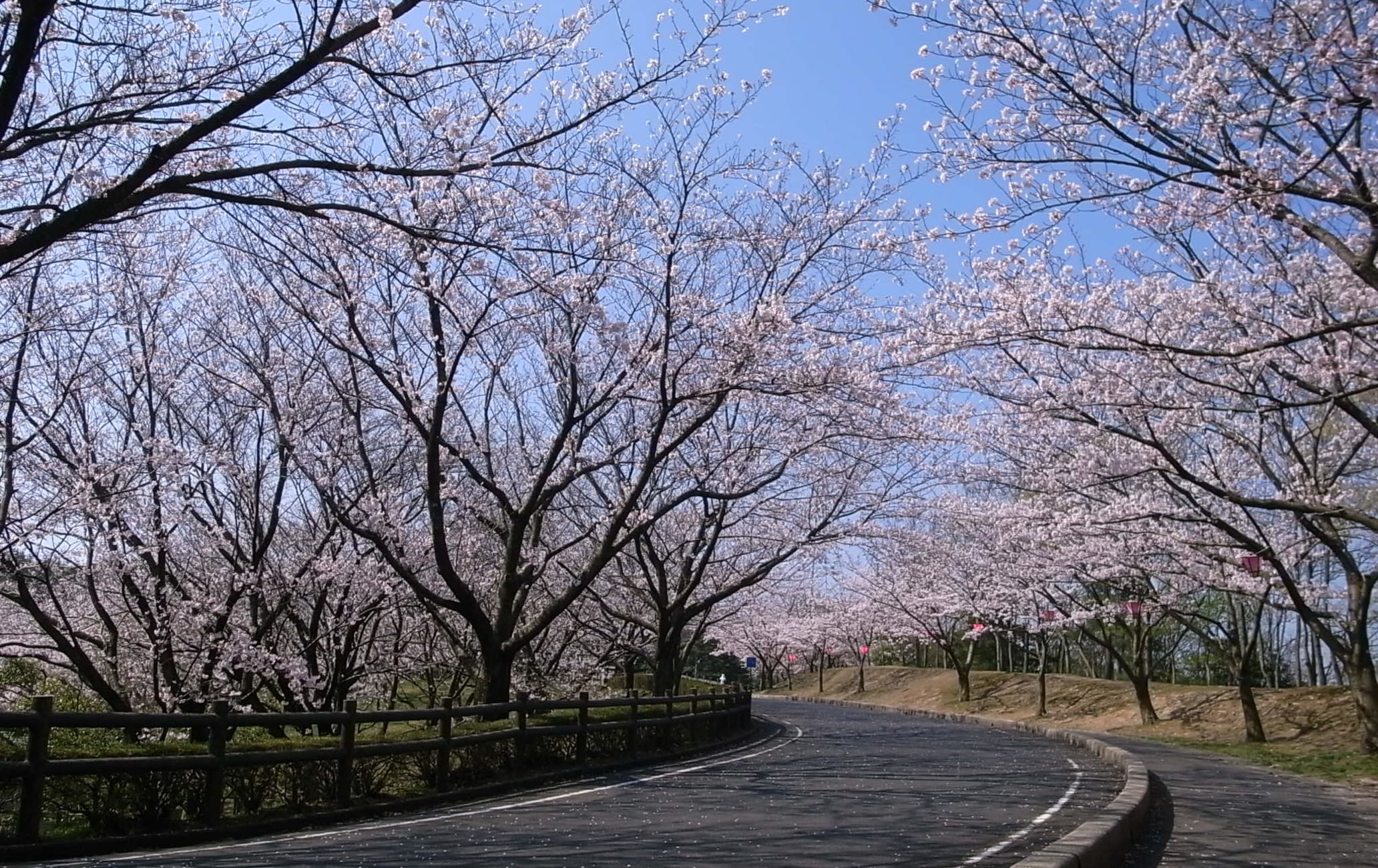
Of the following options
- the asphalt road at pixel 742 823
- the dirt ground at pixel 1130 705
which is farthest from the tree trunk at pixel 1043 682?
the asphalt road at pixel 742 823

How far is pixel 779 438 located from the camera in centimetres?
2161

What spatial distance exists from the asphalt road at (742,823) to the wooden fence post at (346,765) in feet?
2.33

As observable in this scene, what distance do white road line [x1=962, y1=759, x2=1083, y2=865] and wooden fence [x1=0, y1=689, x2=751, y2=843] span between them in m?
5.97

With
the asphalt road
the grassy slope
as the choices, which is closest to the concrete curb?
the asphalt road

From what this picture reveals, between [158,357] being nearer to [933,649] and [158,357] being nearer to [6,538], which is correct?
[6,538]

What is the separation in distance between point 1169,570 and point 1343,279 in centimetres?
1155

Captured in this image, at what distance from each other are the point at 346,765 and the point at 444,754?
1587mm

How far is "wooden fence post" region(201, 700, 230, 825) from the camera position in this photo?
8.98 m

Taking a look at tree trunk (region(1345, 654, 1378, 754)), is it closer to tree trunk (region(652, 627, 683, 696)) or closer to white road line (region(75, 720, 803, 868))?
white road line (region(75, 720, 803, 868))

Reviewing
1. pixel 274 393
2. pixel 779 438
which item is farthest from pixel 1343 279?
pixel 274 393

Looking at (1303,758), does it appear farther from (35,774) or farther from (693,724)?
(35,774)

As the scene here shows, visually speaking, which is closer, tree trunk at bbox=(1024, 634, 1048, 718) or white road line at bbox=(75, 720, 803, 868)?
white road line at bbox=(75, 720, 803, 868)

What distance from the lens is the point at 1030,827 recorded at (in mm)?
8859

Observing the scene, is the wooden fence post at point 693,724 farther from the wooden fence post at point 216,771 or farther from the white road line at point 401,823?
the wooden fence post at point 216,771
